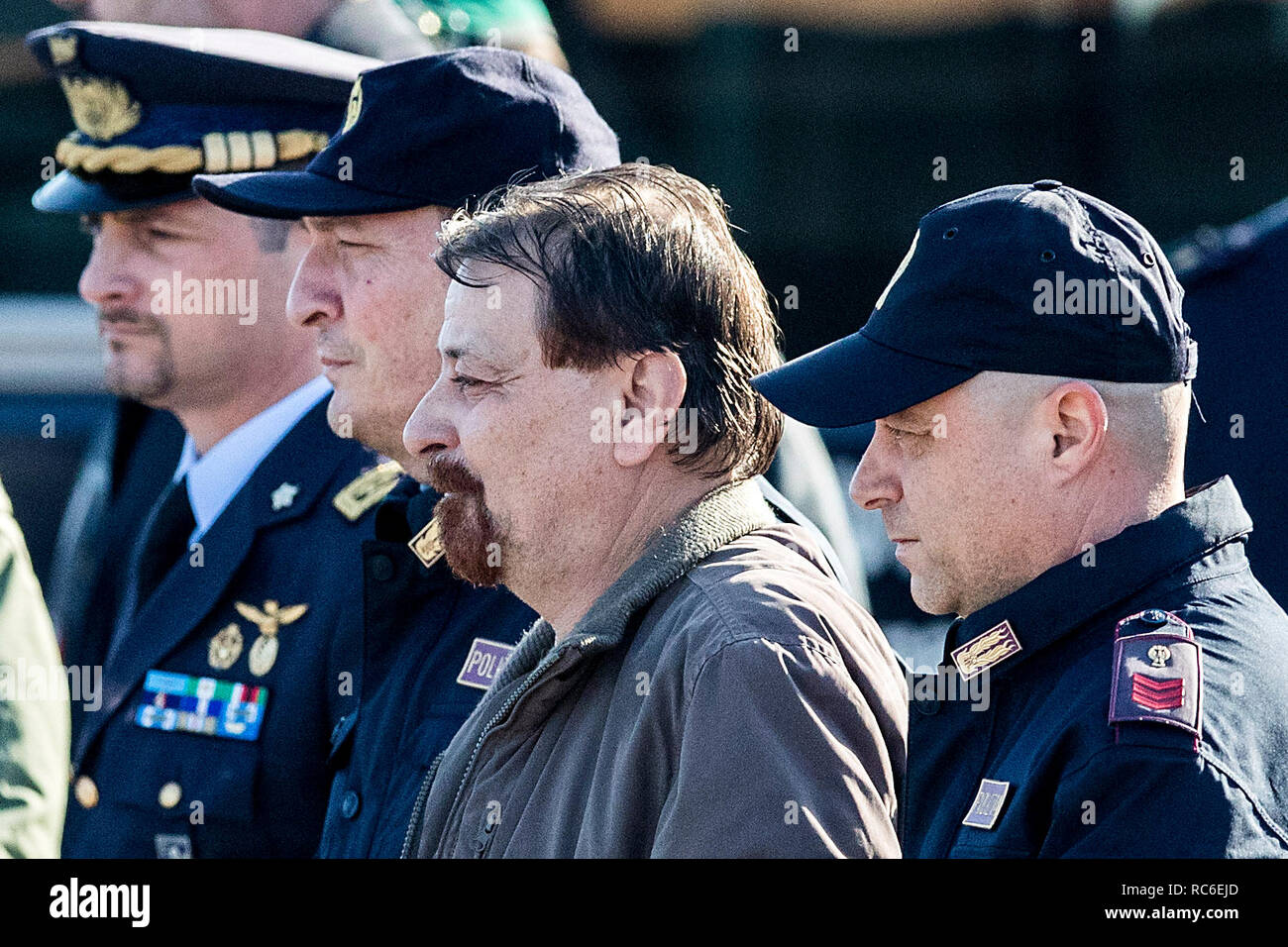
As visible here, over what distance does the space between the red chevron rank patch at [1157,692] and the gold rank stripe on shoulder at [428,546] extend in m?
1.10

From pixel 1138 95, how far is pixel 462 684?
10.3ft

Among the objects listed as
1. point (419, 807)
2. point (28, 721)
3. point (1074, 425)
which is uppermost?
point (1074, 425)

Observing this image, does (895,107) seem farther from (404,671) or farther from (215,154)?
(404,671)

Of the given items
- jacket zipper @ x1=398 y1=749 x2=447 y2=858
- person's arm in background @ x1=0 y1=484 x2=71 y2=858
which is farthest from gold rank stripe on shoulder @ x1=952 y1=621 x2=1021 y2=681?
person's arm in background @ x1=0 y1=484 x2=71 y2=858

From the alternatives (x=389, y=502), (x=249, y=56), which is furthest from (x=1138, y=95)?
(x=389, y=502)

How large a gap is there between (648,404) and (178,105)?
163 centimetres

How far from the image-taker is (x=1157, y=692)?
58.5 inches

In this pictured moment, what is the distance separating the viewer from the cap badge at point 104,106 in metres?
3.14

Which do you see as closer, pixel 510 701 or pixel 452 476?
pixel 510 701

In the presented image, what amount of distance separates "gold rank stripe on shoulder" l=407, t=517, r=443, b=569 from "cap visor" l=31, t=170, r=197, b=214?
1.03 m

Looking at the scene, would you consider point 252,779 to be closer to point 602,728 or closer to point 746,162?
point 602,728

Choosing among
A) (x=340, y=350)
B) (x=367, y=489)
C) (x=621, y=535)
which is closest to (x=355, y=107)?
(x=340, y=350)

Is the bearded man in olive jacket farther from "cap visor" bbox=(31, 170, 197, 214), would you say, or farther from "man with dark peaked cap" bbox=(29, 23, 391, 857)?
"cap visor" bbox=(31, 170, 197, 214)
